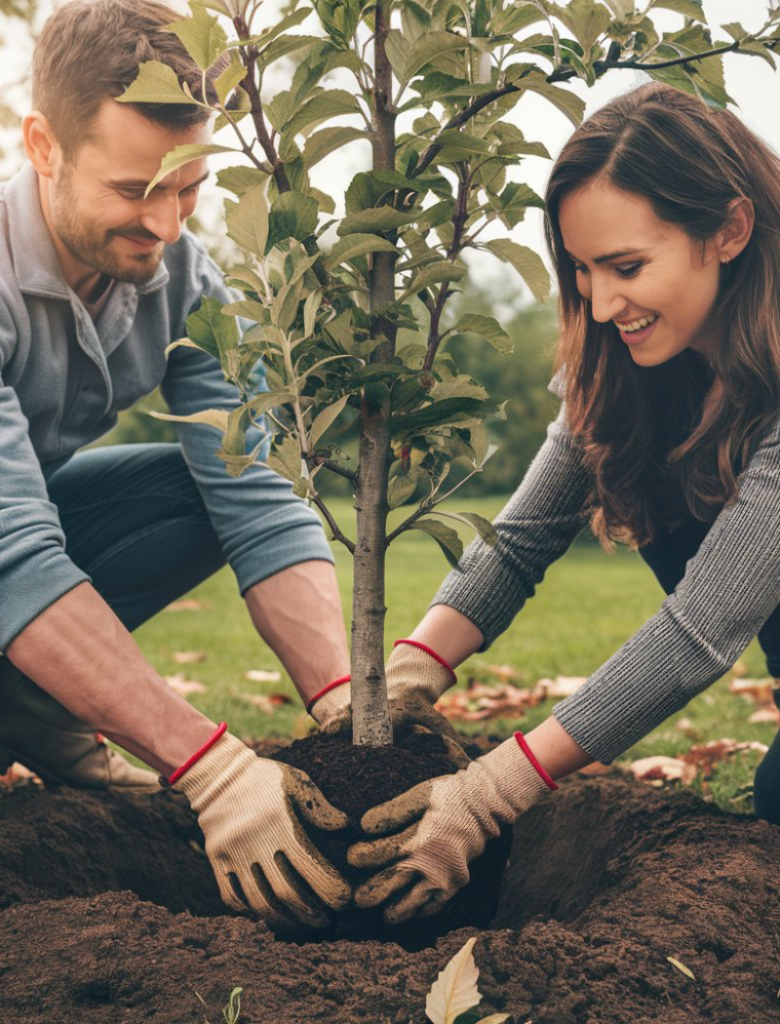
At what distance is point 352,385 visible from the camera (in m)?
1.66

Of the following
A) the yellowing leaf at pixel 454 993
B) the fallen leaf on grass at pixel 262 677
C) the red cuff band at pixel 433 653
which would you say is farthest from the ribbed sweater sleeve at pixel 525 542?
the fallen leaf on grass at pixel 262 677

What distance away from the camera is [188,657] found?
4.86m

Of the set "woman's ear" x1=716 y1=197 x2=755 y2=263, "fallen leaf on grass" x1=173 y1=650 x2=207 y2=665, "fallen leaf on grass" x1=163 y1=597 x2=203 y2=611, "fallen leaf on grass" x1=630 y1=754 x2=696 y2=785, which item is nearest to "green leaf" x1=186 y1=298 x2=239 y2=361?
"woman's ear" x1=716 y1=197 x2=755 y2=263

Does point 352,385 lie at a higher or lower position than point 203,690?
higher

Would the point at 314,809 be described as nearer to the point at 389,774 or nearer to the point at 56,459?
the point at 389,774

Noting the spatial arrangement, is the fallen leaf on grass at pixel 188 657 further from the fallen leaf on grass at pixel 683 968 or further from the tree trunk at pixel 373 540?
the fallen leaf on grass at pixel 683 968

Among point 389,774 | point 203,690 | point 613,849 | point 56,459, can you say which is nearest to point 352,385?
point 389,774

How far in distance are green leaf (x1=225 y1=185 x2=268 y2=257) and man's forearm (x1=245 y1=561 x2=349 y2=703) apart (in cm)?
112

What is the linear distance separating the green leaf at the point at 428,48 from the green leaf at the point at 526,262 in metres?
0.33

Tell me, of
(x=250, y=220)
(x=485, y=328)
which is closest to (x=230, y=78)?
(x=250, y=220)

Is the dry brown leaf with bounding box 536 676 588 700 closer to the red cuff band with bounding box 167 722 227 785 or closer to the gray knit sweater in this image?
the gray knit sweater

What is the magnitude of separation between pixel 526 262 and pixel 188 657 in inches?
138

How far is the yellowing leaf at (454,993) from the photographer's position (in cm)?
131

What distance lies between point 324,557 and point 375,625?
786 millimetres
